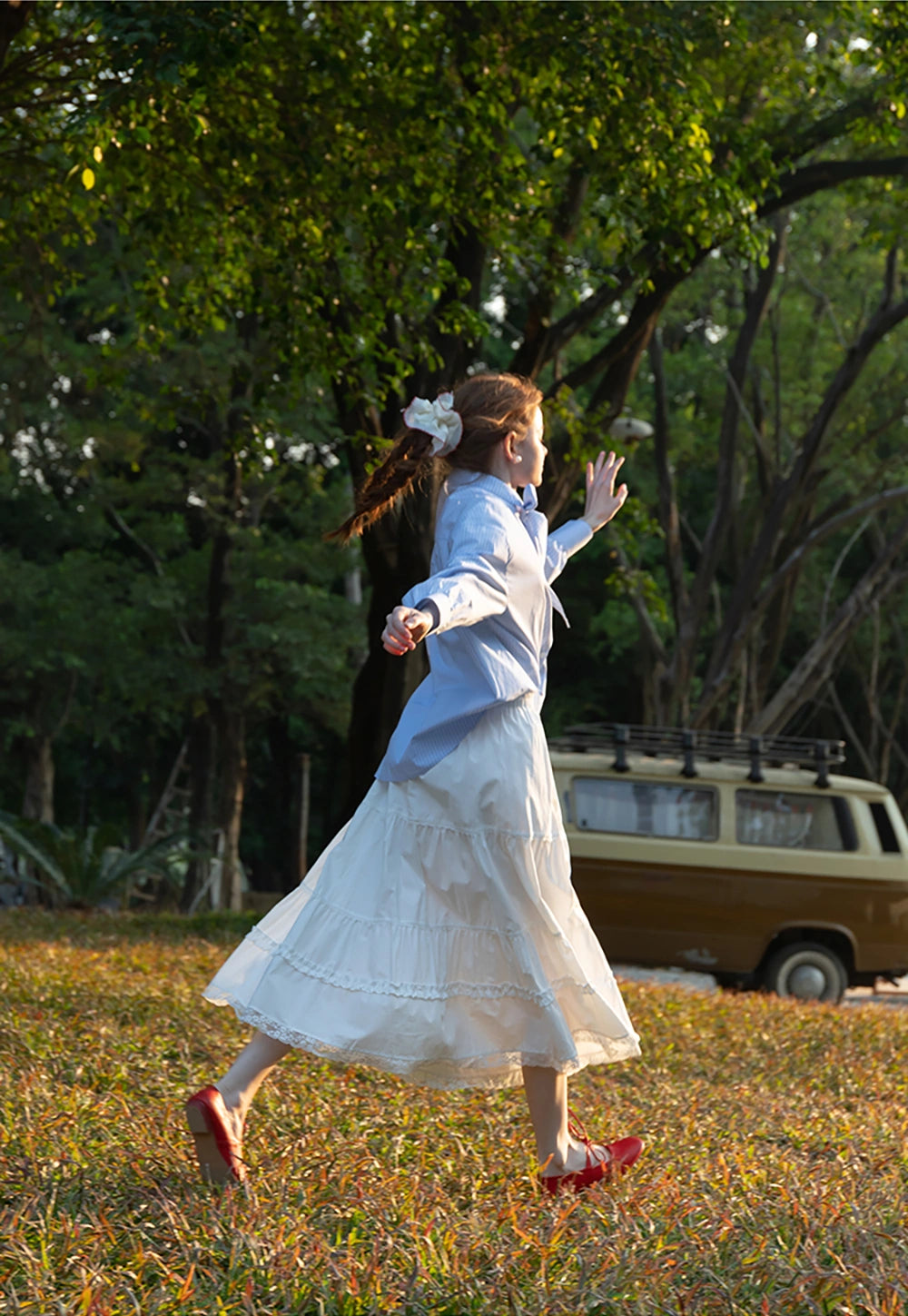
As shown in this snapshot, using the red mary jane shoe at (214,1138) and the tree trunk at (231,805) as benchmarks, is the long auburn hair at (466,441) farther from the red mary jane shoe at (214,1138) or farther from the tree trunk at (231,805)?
the tree trunk at (231,805)

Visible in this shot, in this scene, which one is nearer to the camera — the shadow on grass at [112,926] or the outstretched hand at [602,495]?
the outstretched hand at [602,495]

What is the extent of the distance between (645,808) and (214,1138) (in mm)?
9148

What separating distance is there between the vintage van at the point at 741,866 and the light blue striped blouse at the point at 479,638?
8.34 meters

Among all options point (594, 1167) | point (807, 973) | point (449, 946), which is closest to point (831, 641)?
point (807, 973)

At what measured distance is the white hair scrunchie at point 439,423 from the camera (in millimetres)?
3660

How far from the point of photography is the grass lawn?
8.59ft

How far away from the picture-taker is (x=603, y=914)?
11.8 m

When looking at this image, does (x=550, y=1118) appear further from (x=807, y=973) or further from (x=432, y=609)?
(x=807, y=973)

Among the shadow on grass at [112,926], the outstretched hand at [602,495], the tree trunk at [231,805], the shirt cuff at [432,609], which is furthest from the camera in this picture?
the tree trunk at [231,805]

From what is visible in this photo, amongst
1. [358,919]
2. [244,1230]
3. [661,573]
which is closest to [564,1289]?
[244,1230]

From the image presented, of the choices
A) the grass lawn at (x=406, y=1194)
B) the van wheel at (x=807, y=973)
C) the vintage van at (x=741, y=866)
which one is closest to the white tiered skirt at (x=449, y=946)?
the grass lawn at (x=406, y=1194)

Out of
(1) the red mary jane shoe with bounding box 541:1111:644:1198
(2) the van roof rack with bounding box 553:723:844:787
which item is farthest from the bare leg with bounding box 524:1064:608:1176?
(2) the van roof rack with bounding box 553:723:844:787

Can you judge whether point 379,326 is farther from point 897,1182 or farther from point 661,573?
point 661,573

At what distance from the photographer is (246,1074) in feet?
10.9
